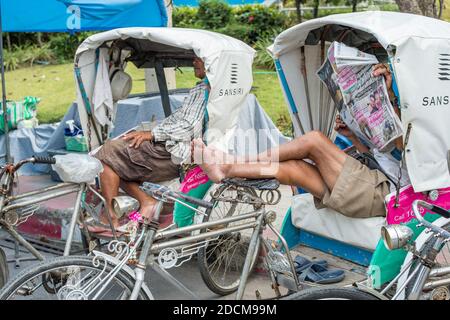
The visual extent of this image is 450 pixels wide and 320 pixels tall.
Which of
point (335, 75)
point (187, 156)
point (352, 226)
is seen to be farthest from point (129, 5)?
point (352, 226)

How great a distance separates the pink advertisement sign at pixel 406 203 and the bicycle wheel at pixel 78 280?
154cm

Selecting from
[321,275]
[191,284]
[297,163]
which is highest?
[297,163]

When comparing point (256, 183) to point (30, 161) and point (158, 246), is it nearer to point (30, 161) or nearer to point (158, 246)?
point (158, 246)

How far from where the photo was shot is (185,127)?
15.0ft

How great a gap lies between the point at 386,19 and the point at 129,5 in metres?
3.51

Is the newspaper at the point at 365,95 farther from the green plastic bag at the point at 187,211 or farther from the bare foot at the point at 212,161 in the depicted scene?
the green plastic bag at the point at 187,211

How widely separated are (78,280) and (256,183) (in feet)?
4.31

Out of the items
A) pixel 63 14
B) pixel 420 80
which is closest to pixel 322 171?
pixel 420 80

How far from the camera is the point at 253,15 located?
15.3 metres

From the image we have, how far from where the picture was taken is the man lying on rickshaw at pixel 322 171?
3750 millimetres

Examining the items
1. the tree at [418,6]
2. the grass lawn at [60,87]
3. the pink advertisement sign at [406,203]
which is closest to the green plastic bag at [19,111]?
the grass lawn at [60,87]

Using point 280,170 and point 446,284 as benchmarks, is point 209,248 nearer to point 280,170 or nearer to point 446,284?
point 280,170

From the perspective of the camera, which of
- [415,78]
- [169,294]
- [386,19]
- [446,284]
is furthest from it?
[169,294]

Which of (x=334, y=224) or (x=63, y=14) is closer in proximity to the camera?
(x=334, y=224)
